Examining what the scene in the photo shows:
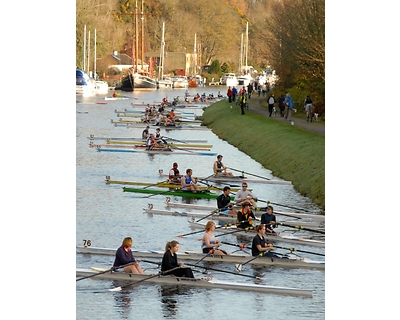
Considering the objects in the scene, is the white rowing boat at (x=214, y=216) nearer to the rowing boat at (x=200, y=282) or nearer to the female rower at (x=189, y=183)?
the female rower at (x=189, y=183)

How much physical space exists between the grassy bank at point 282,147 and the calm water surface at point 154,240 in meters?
0.60

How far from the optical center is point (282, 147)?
43688mm

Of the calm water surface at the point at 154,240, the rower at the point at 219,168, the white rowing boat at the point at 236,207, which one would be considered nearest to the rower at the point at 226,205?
the white rowing boat at the point at 236,207

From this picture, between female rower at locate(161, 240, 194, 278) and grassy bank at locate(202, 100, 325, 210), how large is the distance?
1188 centimetres

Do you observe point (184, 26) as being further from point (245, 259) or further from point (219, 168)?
point (245, 259)

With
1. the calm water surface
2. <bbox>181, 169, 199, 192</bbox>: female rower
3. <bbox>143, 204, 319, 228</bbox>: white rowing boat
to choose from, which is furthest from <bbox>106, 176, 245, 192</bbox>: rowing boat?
<bbox>143, 204, 319, 228</bbox>: white rowing boat

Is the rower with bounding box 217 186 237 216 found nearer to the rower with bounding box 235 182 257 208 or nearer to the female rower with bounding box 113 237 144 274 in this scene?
the rower with bounding box 235 182 257 208

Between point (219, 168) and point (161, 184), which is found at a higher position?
point (219, 168)

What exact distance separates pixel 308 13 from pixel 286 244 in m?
31.3

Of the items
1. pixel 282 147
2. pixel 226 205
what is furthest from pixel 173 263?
pixel 282 147

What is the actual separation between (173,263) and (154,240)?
6153 millimetres

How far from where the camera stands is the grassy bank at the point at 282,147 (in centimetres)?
3503

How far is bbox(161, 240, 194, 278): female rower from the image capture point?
63.0 ft
